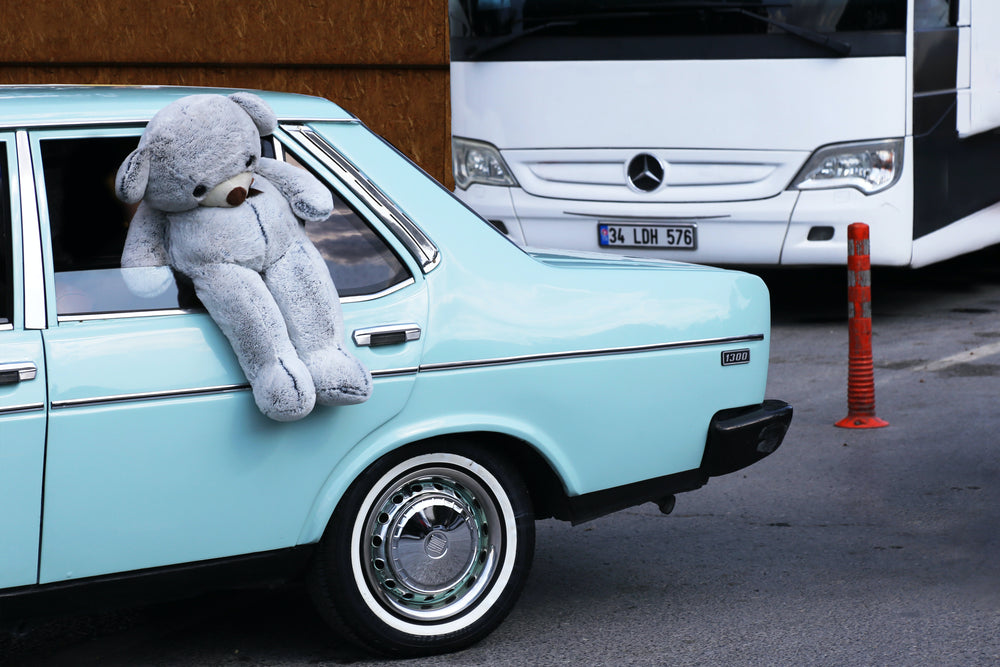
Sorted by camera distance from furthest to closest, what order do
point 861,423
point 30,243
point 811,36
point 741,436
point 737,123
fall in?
point 737,123
point 811,36
point 861,423
point 741,436
point 30,243

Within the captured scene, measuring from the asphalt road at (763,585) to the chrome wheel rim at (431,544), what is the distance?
0.62ft

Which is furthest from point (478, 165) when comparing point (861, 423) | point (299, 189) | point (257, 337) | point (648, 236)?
point (257, 337)

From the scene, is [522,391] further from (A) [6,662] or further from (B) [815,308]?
(B) [815,308]

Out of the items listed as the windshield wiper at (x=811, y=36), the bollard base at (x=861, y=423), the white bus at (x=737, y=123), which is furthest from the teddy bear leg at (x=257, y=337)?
the windshield wiper at (x=811, y=36)

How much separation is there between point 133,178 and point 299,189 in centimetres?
46

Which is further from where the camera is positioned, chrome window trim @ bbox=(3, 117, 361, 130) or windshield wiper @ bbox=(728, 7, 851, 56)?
windshield wiper @ bbox=(728, 7, 851, 56)

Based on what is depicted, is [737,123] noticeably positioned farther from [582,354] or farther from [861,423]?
[582,354]

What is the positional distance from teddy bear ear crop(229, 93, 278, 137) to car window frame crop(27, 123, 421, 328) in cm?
A: 11

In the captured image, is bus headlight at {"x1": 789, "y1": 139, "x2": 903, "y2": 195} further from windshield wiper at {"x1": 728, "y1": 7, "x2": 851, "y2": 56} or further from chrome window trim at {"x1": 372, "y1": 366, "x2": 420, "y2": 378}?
→ chrome window trim at {"x1": 372, "y1": 366, "x2": 420, "y2": 378}

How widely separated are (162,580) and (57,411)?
0.55m

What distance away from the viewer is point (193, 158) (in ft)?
12.7

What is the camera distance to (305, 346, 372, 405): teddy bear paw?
3.95 m

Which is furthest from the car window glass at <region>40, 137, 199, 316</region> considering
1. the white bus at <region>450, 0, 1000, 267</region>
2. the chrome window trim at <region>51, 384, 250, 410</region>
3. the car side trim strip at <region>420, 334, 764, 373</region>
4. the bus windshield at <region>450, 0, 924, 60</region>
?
the bus windshield at <region>450, 0, 924, 60</region>

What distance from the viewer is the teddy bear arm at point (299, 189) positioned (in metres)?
4.02
